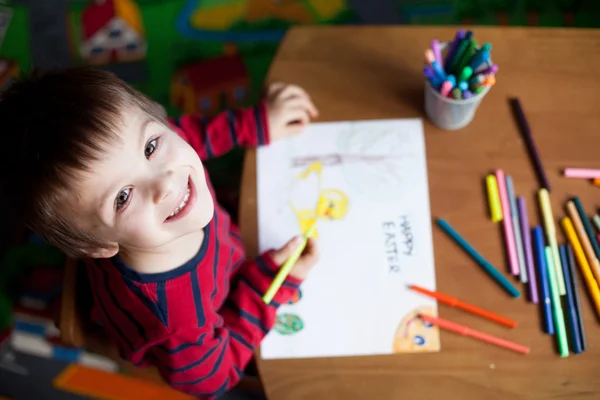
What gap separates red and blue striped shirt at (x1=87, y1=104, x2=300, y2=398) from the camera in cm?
67

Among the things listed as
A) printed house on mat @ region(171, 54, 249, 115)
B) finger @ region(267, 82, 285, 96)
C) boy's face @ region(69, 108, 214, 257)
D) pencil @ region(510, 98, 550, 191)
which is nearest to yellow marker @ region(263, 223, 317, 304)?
boy's face @ region(69, 108, 214, 257)

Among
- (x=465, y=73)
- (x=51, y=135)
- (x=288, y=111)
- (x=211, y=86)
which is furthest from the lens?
(x=211, y=86)

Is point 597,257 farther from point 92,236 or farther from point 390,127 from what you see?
point 92,236

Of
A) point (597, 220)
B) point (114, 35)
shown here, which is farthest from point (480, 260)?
point (114, 35)

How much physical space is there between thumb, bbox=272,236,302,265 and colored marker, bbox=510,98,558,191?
338mm

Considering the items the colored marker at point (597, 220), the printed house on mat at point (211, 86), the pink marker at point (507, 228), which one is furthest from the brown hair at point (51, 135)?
the printed house on mat at point (211, 86)

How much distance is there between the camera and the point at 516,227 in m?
0.73

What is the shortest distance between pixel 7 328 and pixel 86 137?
940mm

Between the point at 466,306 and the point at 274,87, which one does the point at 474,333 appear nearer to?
the point at 466,306

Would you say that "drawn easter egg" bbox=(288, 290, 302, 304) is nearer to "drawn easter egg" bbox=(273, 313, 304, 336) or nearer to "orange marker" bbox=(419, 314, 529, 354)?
"drawn easter egg" bbox=(273, 313, 304, 336)

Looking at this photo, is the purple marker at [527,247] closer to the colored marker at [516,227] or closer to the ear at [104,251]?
the colored marker at [516,227]

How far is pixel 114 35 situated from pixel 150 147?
1.00 m

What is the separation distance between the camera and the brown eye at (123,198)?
1.91 feet

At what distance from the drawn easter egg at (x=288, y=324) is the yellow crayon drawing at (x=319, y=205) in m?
0.11
